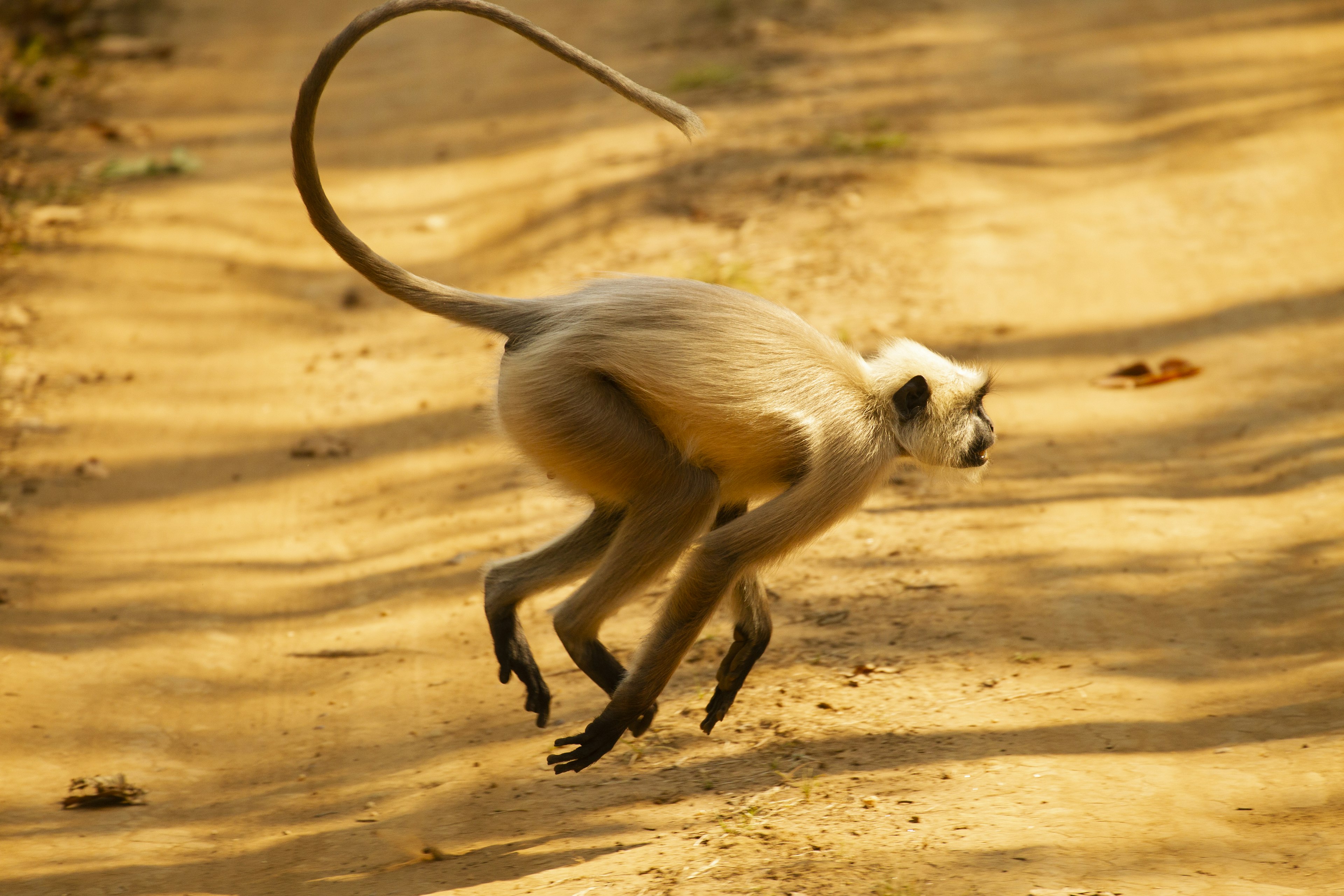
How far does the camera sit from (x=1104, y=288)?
8.26m

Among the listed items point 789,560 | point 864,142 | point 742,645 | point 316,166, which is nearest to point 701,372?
point 742,645

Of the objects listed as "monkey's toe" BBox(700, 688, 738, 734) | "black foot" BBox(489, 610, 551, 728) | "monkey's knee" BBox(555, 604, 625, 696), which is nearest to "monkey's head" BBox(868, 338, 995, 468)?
"monkey's toe" BBox(700, 688, 738, 734)

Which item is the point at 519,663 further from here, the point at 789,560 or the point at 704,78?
the point at 704,78

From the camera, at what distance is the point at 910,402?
4223mm

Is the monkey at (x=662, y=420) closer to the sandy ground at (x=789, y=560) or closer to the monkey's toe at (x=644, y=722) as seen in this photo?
the monkey's toe at (x=644, y=722)

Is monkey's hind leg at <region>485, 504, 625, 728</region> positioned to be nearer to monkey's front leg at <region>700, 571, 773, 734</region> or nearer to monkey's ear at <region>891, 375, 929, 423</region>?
monkey's front leg at <region>700, 571, 773, 734</region>

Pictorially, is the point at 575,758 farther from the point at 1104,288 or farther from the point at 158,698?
the point at 1104,288

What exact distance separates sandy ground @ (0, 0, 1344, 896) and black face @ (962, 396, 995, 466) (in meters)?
0.91

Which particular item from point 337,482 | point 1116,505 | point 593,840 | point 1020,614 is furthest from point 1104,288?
point 593,840

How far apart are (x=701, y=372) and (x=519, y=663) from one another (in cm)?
129

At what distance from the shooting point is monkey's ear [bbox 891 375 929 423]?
166 inches

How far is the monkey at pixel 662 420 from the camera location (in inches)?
149

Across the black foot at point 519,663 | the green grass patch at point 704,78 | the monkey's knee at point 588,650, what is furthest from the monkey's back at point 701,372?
the green grass patch at point 704,78

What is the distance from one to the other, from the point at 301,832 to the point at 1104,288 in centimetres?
646
